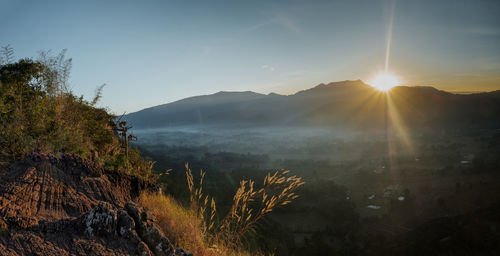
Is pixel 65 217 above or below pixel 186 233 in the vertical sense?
above

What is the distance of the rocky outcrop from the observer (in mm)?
1700

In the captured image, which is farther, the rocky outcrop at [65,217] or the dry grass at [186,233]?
the dry grass at [186,233]

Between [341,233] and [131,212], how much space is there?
25752 mm

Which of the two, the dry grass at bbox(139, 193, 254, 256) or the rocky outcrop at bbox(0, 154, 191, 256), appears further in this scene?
the dry grass at bbox(139, 193, 254, 256)

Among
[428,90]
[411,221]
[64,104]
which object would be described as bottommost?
[411,221]

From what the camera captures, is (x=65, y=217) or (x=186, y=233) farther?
(x=186, y=233)

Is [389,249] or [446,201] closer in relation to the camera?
[389,249]

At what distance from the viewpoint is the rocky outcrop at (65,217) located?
1700 mm

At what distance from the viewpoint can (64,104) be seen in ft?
18.1

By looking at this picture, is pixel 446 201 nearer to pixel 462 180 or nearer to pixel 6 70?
pixel 462 180

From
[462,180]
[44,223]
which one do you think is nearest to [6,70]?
[44,223]

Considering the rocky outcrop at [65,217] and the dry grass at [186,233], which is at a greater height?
the rocky outcrop at [65,217]

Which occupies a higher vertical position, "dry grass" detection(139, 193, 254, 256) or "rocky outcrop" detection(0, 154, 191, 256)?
"rocky outcrop" detection(0, 154, 191, 256)

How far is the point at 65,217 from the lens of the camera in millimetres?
2156
